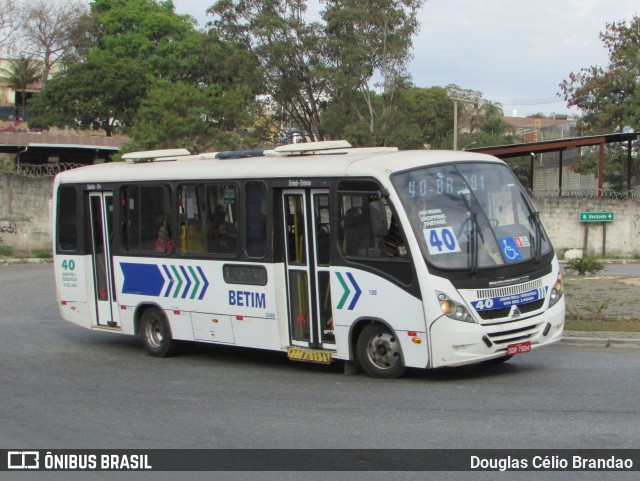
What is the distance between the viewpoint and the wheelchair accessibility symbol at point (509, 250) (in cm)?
1034

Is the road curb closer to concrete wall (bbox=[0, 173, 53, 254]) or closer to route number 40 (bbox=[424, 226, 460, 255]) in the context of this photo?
route number 40 (bbox=[424, 226, 460, 255])

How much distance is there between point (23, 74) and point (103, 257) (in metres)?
69.8

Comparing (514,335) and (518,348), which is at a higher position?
(514,335)

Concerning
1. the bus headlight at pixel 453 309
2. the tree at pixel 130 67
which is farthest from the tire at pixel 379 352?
the tree at pixel 130 67

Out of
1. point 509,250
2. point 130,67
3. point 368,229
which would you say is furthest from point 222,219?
point 130,67

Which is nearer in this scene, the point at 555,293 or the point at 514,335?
the point at 514,335

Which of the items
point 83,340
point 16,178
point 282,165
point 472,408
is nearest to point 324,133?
point 16,178

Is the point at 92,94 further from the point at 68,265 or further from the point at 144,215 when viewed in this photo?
the point at 144,215

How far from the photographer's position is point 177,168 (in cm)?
1308

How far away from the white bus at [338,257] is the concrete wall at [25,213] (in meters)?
23.3

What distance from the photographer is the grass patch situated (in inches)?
544

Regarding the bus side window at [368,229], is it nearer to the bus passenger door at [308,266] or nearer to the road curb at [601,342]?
the bus passenger door at [308,266]

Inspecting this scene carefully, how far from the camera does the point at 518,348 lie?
1017 centimetres

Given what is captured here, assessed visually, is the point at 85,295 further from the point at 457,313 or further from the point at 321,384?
the point at 457,313
